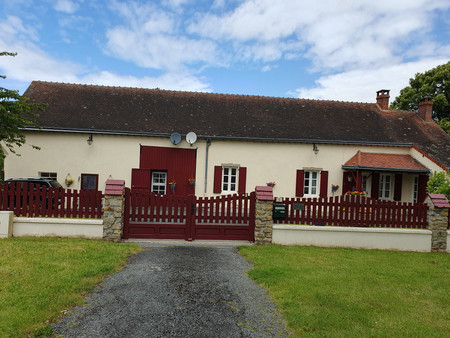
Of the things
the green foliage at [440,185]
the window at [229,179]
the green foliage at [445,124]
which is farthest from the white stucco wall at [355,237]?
the green foliage at [445,124]

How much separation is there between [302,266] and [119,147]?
1135cm

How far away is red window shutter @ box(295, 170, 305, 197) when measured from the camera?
15844 mm

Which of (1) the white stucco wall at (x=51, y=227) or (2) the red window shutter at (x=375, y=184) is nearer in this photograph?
(1) the white stucco wall at (x=51, y=227)

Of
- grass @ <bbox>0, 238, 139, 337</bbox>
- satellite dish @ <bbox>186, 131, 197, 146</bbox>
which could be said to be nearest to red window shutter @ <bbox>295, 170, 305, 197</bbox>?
satellite dish @ <bbox>186, 131, 197, 146</bbox>

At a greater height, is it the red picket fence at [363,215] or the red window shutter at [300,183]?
the red window shutter at [300,183]

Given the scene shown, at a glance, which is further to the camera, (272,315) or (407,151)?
(407,151)

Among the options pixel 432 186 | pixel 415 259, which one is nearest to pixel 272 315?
pixel 415 259

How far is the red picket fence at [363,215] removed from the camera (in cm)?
870

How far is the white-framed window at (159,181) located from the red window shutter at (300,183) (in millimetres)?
6633

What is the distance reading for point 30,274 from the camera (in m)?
5.21

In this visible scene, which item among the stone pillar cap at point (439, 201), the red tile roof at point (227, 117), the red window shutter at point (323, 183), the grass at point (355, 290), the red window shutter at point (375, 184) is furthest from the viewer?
the red window shutter at point (375, 184)

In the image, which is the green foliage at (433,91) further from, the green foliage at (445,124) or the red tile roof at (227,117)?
the red tile roof at (227,117)

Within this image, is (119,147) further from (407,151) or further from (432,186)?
(407,151)

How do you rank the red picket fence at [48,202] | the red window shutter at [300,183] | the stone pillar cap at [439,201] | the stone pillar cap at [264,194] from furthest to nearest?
the red window shutter at [300,183]
the stone pillar cap at [439,201]
the stone pillar cap at [264,194]
the red picket fence at [48,202]
